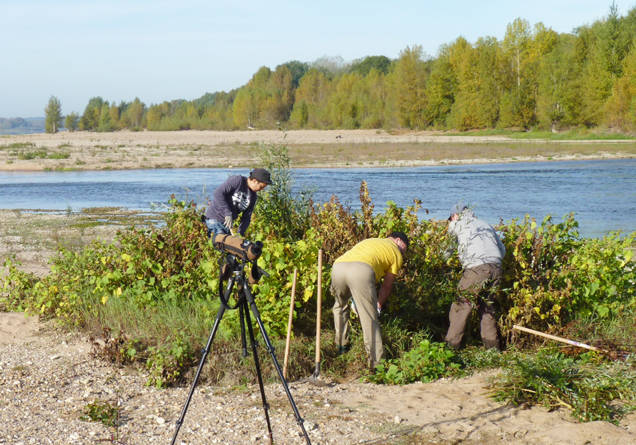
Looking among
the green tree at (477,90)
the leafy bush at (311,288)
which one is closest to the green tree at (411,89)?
the green tree at (477,90)

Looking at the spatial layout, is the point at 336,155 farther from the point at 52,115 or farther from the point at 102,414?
the point at 52,115

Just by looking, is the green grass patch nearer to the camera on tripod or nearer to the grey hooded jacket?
the camera on tripod

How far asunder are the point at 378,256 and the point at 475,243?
50.3 inches

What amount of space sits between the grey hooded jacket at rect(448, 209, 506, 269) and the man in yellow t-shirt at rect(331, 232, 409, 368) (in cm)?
89

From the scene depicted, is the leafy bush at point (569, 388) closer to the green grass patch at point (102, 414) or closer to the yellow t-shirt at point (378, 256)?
the yellow t-shirt at point (378, 256)

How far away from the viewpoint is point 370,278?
6.39 meters

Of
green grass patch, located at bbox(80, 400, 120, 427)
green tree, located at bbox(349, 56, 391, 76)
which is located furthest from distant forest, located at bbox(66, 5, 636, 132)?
green grass patch, located at bbox(80, 400, 120, 427)

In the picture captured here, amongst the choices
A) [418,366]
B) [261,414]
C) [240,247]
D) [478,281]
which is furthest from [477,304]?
[240,247]

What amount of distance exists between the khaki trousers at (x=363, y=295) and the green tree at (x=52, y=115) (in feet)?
375

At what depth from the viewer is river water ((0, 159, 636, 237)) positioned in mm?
19938

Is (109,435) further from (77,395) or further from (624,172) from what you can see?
(624,172)

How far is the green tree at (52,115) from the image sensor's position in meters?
111

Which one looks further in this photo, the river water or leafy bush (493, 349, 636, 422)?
the river water

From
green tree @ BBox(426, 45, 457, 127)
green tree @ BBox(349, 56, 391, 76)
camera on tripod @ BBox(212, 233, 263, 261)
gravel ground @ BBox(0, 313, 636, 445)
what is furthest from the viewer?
green tree @ BBox(349, 56, 391, 76)
